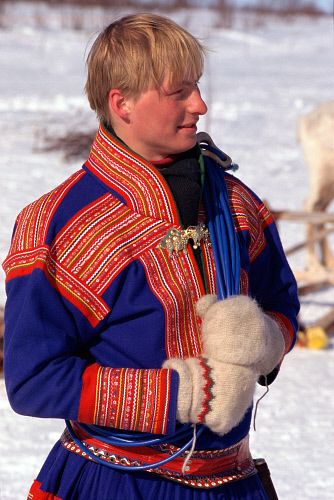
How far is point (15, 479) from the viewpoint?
144 inches

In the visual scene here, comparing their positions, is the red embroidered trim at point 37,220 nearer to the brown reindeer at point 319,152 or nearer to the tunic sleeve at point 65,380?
the tunic sleeve at point 65,380

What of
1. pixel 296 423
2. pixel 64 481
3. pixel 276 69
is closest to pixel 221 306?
pixel 64 481

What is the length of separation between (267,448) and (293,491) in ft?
1.47

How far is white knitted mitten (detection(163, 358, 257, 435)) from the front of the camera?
1.57m

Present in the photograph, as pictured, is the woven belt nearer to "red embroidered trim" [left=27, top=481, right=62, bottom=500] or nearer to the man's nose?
"red embroidered trim" [left=27, top=481, right=62, bottom=500]

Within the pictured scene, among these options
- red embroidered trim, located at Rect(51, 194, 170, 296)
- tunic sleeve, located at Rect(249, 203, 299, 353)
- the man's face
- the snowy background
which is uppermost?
the man's face

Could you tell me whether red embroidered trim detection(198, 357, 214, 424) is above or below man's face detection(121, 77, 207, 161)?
below

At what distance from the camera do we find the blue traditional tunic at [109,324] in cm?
158

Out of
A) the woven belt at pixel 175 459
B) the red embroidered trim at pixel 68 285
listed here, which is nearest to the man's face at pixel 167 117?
the red embroidered trim at pixel 68 285

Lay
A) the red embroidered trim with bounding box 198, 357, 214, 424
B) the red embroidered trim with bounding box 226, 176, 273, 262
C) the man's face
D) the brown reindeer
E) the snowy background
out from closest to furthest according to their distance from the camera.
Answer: the red embroidered trim with bounding box 198, 357, 214, 424 → the man's face → the red embroidered trim with bounding box 226, 176, 273, 262 → the snowy background → the brown reindeer

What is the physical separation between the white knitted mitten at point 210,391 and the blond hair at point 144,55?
0.49 meters

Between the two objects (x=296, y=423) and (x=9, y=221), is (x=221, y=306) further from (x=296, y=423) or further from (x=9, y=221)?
(x=9, y=221)

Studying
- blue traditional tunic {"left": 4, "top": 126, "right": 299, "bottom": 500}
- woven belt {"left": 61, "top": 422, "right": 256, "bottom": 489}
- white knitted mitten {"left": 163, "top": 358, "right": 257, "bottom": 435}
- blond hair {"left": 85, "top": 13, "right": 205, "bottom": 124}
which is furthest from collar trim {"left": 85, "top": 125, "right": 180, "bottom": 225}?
woven belt {"left": 61, "top": 422, "right": 256, "bottom": 489}

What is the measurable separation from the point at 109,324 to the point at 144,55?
18.6 inches
